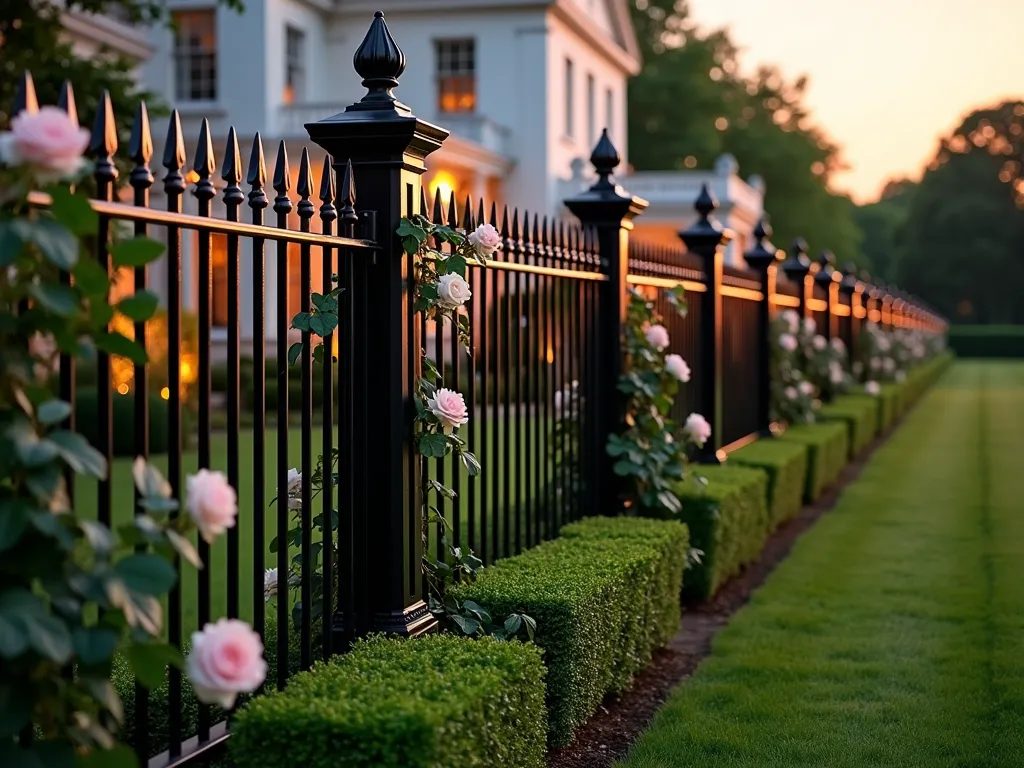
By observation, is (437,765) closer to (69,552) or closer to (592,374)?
(69,552)

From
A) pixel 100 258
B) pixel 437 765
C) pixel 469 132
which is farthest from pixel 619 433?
pixel 469 132

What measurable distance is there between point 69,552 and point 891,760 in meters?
2.98

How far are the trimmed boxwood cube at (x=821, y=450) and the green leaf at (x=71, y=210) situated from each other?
353 inches

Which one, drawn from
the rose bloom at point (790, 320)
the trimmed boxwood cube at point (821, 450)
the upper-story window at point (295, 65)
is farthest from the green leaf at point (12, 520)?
the upper-story window at point (295, 65)

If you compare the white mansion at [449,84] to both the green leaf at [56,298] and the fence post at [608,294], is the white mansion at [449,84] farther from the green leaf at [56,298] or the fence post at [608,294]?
the green leaf at [56,298]

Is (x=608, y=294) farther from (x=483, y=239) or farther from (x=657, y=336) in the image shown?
(x=483, y=239)

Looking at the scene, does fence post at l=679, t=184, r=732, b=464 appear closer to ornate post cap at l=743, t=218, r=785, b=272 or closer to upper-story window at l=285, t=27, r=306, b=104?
ornate post cap at l=743, t=218, r=785, b=272

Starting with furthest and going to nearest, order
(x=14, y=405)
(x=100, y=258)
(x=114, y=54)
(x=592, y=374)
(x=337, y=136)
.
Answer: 1. (x=114, y=54)
2. (x=592, y=374)
3. (x=337, y=136)
4. (x=100, y=258)
5. (x=14, y=405)

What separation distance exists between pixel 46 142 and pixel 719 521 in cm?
527

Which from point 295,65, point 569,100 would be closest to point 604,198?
point 295,65

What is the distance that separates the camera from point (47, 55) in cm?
1271

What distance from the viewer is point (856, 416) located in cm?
1410

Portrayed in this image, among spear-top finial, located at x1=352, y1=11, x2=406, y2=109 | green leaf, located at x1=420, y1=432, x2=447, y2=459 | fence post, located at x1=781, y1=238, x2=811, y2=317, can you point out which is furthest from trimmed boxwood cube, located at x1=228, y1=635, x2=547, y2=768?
fence post, located at x1=781, y1=238, x2=811, y2=317

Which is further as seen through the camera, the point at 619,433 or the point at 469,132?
the point at 469,132
